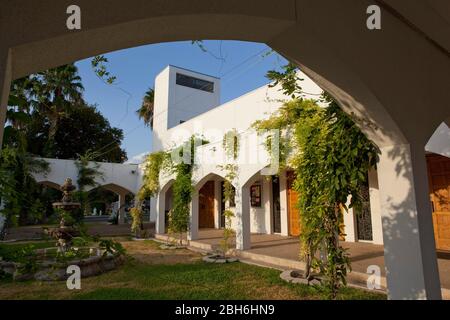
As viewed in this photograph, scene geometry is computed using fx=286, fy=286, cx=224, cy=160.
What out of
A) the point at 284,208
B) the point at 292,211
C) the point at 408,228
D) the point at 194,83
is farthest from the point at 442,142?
the point at 194,83

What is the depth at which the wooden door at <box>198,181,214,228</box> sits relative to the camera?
15.0 metres

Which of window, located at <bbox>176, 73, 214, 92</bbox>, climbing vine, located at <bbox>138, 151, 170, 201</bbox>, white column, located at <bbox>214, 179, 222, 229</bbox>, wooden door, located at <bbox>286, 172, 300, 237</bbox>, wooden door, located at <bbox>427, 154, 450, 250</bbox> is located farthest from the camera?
window, located at <bbox>176, 73, 214, 92</bbox>

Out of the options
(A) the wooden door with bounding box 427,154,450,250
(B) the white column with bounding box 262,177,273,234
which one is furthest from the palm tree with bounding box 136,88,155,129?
(A) the wooden door with bounding box 427,154,450,250

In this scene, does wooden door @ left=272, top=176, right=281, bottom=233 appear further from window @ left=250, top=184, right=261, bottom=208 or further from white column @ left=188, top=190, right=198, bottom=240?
white column @ left=188, top=190, right=198, bottom=240

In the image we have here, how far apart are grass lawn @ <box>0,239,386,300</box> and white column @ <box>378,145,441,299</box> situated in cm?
189

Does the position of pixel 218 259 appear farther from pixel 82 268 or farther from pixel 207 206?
pixel 207 206

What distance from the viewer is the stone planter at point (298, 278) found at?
17.0 feet

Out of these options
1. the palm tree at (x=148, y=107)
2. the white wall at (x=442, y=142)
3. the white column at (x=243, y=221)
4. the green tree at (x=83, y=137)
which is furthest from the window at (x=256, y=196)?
the green tree at (x=83, y=137)

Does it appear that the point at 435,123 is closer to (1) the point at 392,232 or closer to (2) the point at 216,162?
(1) the point at 392,232

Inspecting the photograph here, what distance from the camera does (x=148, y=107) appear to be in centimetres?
2398

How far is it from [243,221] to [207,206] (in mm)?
7179

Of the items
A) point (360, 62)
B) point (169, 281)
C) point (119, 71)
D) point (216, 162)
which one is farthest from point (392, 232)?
point (216, 162)

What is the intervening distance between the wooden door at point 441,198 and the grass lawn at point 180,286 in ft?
12.9

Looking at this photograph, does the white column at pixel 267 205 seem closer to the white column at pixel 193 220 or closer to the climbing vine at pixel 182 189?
the white column at pixel 193 220
